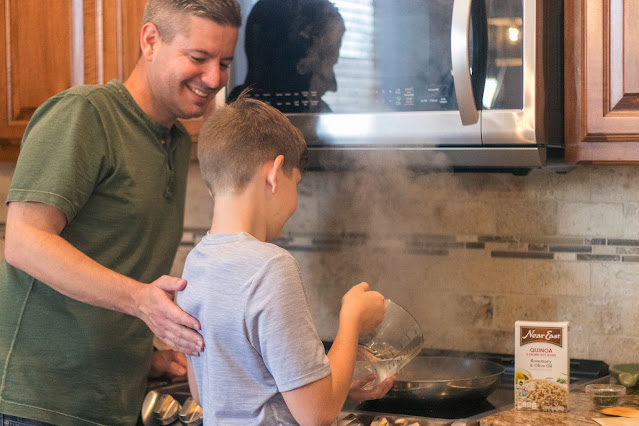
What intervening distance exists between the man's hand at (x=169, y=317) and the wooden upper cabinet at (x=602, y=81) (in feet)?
2.90

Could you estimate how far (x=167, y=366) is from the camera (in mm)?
1806

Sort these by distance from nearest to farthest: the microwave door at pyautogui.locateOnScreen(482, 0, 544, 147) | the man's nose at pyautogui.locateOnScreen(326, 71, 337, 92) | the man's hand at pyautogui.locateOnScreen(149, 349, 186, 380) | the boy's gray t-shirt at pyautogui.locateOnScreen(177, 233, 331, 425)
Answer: the boy's gray t-shirt at pyautogui.locateOnScreen(177, 233, 331, 425) < the microwave door at pyautogui.locateOnScreen(482, 0, 544, 147) < the man's nose at pyautogui.locateOnScreen(326, 71, 337, 92) < the man's hand at pyautogui.locateOnScreen(149, 349, 186, 380)

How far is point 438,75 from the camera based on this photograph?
5.16ft

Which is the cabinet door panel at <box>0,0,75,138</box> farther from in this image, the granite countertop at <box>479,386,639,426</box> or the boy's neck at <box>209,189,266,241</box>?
the granite countertop at <box>479,386,639,426</box>

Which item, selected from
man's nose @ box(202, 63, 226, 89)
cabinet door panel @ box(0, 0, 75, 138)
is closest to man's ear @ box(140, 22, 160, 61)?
man's nose @ box(202, 63, 226, 89)

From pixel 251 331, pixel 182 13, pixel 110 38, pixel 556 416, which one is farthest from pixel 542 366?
pixel 110 38

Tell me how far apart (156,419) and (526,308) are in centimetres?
93

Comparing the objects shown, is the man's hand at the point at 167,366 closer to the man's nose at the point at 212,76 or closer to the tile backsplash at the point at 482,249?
the tile backsplash at the point at 482,249

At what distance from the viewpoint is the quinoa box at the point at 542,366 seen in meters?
1.45

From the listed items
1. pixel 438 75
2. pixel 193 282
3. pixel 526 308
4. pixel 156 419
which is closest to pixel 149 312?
pixel 193 282

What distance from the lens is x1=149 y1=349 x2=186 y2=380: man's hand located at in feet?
5.93

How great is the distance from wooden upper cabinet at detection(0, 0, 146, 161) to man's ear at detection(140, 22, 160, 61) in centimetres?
36

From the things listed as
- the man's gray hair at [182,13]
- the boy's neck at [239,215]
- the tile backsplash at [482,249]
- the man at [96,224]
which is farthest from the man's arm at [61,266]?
the tile backsplash at [482,249]

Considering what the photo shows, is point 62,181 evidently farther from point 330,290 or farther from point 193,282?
point 330,290
